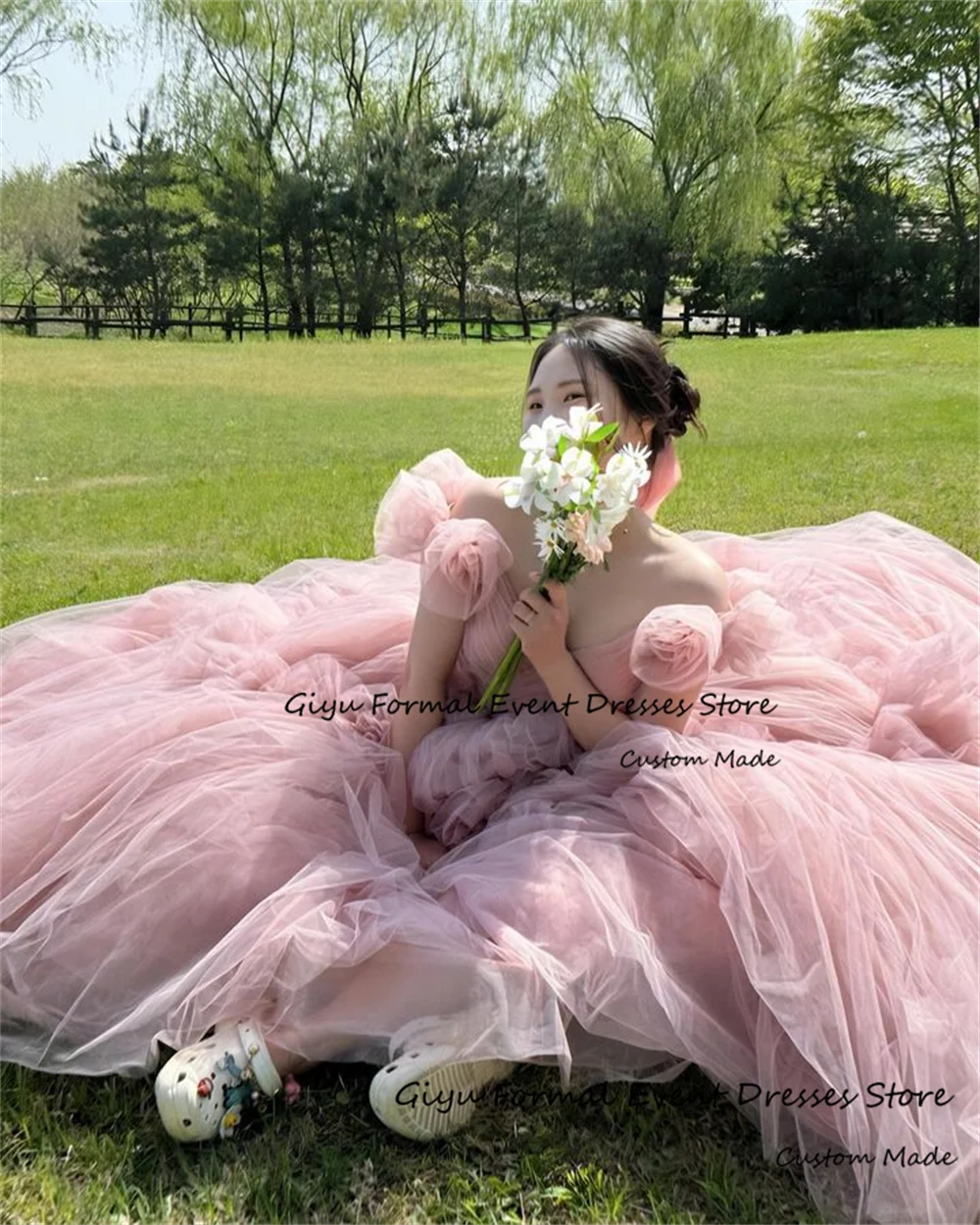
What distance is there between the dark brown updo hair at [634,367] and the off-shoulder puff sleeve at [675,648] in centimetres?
50

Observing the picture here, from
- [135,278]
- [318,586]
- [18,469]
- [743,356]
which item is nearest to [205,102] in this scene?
[135,278]

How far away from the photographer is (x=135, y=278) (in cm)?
3447

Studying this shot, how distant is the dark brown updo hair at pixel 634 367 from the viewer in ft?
9.02

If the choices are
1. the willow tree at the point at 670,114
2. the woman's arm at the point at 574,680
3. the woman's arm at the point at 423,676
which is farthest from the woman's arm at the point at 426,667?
the willow tree at the point at 670,114

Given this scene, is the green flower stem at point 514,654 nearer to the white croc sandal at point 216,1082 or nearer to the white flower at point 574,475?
the white flower at point 574,475

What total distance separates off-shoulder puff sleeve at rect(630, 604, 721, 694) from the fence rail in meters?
27.6

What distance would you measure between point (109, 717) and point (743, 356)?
19185mm

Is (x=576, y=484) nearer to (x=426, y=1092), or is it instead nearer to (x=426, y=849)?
(x=426, y=849)

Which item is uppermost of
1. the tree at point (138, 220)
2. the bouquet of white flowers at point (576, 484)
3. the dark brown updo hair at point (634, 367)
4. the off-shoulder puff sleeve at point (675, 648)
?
the tree at point (138, 220)

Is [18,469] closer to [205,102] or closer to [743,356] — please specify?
[743,356]

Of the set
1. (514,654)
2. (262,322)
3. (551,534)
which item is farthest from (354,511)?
(262,322)

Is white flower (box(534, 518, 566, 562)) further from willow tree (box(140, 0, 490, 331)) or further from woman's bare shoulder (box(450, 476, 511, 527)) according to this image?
willow tree (box(140, 0, 490, 331))

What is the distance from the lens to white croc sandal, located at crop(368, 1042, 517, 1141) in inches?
82.1

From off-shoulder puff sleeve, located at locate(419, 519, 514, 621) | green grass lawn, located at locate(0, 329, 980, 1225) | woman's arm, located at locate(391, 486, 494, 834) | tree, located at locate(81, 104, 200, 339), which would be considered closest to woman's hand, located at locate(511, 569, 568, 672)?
off-shoulder puff sleeve, located at locate(419, 519, 514, 621)
